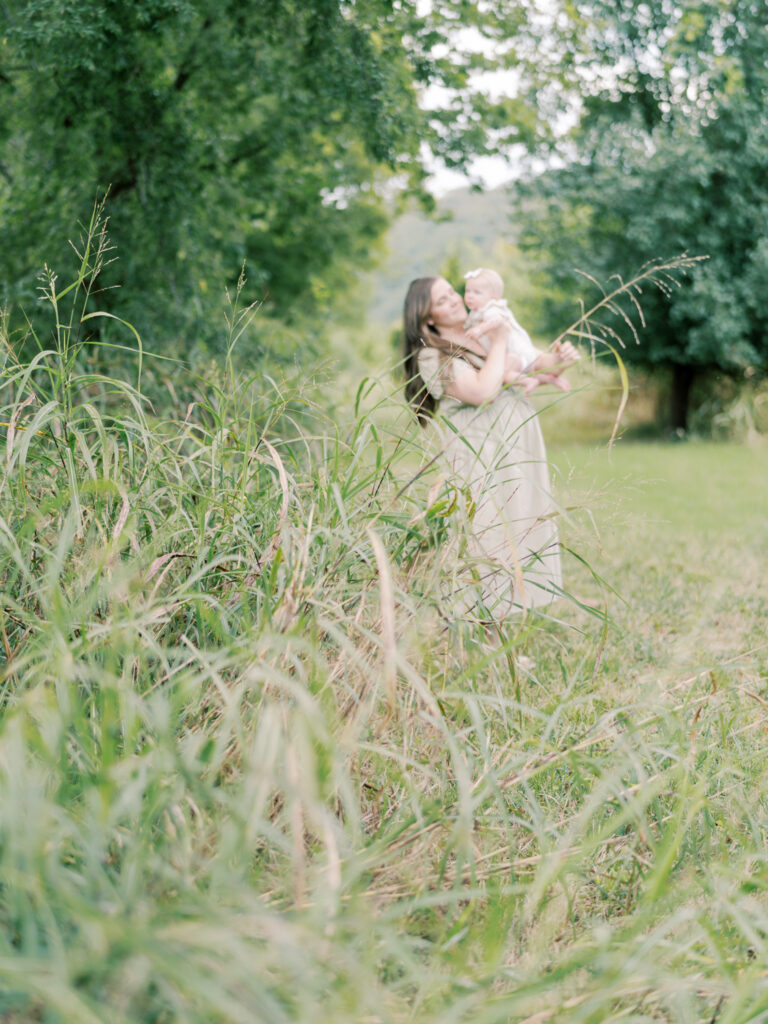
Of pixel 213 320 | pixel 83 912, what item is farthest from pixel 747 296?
pixel 83 912

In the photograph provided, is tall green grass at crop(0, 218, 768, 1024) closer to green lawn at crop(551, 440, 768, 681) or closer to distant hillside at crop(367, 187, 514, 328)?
green lawn at crop(551, 440, 768, 681)

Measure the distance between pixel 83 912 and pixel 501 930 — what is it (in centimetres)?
75

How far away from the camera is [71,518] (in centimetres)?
165

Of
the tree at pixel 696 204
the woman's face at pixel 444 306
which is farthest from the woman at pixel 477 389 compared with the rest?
the tree at pixel 696 204

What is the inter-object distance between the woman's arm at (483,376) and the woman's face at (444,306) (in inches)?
11.1

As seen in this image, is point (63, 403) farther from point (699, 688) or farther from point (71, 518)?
point (699, 688)

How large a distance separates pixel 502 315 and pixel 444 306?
0.30 m

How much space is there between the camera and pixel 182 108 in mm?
5836

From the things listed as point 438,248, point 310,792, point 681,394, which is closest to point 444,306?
point 310,792

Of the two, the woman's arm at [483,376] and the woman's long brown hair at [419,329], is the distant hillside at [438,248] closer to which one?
the woman's long brown hair at [419,329]

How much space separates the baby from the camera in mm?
3264

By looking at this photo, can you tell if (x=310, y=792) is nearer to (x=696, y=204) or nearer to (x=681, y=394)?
(x=696, y=204)

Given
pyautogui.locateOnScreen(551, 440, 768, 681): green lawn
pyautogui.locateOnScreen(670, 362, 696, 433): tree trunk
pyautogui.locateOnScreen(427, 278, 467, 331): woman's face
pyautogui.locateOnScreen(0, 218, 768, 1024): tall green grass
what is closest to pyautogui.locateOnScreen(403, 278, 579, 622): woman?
pyautogui.locateOnScreen(427, 278, 467, 331): woman's face

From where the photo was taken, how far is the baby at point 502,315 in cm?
326
